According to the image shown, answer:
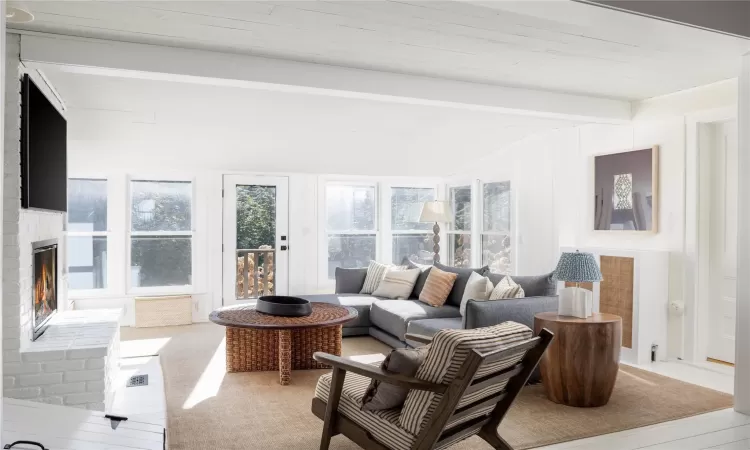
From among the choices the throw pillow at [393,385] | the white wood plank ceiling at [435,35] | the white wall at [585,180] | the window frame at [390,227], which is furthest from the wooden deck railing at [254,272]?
the throw pillow at [393,385]

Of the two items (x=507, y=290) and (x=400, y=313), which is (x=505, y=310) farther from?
(x=400, y=313)

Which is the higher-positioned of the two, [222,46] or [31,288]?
[222,46]

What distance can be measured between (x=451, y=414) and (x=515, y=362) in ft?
1.66

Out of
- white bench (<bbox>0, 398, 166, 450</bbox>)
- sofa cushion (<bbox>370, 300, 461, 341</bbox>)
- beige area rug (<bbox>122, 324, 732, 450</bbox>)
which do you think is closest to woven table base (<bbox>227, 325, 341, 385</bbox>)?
beige area rug (<bbox>122, 324, 732, 450</bbox>)

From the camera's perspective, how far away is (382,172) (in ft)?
25.4

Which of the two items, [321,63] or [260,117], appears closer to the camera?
[321,63]

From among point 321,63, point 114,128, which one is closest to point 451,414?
point 321,63

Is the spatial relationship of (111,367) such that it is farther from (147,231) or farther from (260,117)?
(147,231)

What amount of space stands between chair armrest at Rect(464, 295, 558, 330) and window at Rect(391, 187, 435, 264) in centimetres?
384

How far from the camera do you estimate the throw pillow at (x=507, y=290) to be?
442 cm

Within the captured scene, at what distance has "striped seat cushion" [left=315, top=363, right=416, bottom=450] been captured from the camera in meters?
2.49

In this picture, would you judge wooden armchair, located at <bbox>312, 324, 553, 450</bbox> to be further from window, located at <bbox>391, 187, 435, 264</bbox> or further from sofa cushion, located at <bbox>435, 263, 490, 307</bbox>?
window, located at <bbox>391, 187, 435, 264</bbox>

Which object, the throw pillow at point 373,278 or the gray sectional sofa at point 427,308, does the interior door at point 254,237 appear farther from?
the throw pillow at point 373,278

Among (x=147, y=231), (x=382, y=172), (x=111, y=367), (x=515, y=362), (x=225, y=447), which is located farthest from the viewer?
(x=382, y=172)
